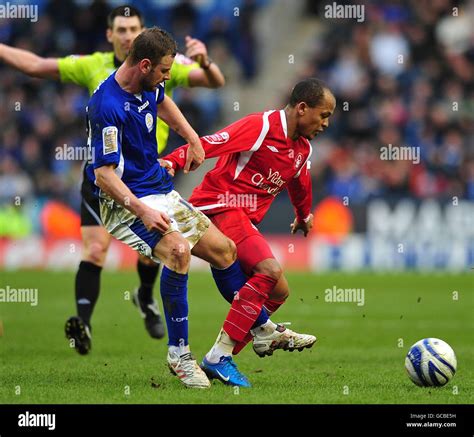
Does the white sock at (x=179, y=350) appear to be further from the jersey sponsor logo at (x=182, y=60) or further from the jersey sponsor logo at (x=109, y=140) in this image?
the jersey sponsor logo at (x=182, y=60)

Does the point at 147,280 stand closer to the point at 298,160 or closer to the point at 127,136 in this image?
the point at 298,160

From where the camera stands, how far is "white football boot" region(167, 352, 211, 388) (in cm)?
720

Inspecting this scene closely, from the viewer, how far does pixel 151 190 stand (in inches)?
285

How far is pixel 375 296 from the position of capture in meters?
15.4

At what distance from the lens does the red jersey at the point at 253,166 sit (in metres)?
7.69

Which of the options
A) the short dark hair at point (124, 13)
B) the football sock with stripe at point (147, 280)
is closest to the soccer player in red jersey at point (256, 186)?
the short dark hair at point (124, 13)

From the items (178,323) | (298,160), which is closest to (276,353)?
(298,160)

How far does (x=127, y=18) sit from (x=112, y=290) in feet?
24.9

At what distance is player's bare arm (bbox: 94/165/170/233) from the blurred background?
1230cm

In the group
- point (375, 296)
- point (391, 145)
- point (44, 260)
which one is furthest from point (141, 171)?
point (391, 145)

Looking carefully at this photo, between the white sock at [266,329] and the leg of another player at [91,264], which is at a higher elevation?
the leg of another player at [91,264]

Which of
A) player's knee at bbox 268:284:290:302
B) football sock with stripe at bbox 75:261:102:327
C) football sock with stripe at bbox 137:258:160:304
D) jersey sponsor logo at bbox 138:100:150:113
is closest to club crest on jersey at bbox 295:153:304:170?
player's knee at bbox 268:284:290:302

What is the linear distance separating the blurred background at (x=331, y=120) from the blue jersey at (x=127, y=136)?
1190 centimetres

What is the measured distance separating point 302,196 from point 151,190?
58.9 inches
